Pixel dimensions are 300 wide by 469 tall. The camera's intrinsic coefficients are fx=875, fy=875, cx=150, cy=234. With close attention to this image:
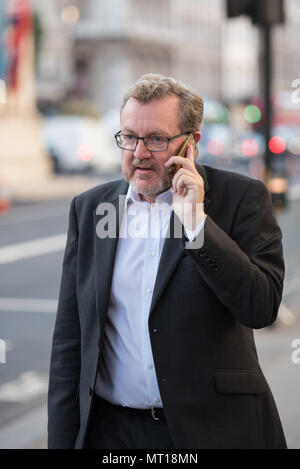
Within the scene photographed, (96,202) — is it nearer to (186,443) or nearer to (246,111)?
(186,443)

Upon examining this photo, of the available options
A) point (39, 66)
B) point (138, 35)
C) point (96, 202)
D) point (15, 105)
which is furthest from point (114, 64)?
point (96, 202)

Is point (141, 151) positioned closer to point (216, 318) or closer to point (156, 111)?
point (156, 111)

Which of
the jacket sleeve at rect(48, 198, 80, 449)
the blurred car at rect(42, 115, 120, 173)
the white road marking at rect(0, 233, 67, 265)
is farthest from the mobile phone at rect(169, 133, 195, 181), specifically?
the blurred car at rect(42, 115, 120, 173)

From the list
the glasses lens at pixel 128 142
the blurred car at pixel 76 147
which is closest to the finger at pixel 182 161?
the glasses lens at pixel 128 142

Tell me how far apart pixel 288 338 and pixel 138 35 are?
63.8 m

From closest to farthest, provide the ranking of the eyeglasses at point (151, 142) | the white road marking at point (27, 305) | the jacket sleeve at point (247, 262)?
the jacket sleeve at point (247, 262) → the eyeglasses at point (151, 142) → the white road marking at point (27, 305)

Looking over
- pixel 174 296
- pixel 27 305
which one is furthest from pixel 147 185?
pixel 27 305

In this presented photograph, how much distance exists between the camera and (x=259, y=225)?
249 centimetres

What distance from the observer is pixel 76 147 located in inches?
1215

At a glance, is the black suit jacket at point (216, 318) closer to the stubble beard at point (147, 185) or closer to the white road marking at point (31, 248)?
the stubble beard at point (147, 185)

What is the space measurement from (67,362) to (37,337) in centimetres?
524

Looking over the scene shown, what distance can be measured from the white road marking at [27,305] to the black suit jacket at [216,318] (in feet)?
21.3

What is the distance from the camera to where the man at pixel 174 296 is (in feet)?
7.92

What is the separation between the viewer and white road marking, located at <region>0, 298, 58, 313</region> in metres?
9.02
